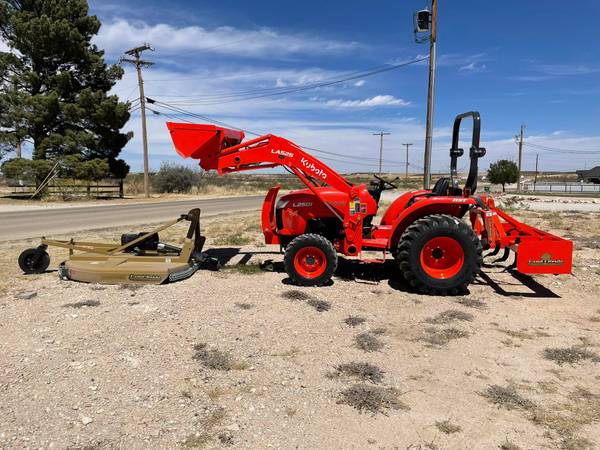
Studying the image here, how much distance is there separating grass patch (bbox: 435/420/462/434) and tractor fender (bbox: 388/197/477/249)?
3.59 meters

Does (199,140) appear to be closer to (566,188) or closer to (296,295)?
(296,295)

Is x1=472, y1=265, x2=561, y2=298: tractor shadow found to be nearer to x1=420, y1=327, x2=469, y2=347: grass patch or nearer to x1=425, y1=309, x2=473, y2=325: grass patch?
x1=425, y1=309, x2=473, y2=325: grass patch

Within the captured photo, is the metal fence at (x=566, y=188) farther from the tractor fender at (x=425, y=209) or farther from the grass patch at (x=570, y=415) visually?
the grass patch at (x=570, y=415)

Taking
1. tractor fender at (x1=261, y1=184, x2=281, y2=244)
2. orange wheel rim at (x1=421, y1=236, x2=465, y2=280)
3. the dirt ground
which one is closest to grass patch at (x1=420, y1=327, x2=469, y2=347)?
the dirt ground

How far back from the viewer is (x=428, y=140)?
14.2 metres

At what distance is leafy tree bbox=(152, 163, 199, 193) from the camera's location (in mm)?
43219

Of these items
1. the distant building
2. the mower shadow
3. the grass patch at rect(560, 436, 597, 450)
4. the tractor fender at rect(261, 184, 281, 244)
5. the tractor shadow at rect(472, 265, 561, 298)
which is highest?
the distant building

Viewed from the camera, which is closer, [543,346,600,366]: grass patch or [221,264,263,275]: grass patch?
[543,346,600,366]: grass patch

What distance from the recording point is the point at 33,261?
6832mm

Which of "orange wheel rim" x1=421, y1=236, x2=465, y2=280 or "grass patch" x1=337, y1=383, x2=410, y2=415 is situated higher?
"orange wheel rim" x1=421, y1=236, x2=465, y2=280

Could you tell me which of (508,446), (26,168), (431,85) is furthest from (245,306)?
(26,168)

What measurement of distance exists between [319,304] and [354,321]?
0.64m

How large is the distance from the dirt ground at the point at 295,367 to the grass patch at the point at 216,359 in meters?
0.02

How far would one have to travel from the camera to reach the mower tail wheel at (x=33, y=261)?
22.3ft
